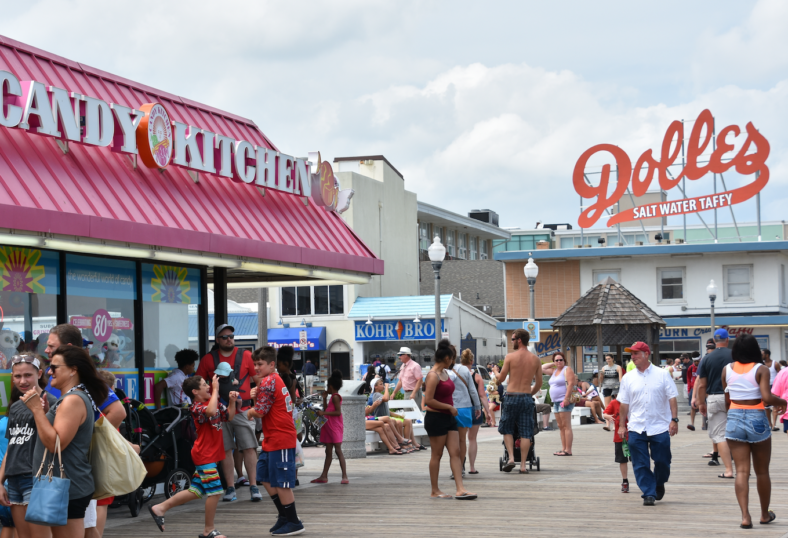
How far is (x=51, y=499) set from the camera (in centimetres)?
604

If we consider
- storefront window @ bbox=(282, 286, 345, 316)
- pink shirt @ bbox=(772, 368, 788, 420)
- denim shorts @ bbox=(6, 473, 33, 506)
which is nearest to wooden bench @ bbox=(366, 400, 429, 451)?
pink shirt @ bbox=(772, 368, 788, 420)

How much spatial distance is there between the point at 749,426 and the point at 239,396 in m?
5.73

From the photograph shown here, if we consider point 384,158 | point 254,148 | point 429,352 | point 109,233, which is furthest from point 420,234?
point 109,233

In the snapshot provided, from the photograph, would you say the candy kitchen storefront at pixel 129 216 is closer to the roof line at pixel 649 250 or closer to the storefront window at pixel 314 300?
the roof line at pixel 649 250

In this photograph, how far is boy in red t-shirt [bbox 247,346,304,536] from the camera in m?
9.66

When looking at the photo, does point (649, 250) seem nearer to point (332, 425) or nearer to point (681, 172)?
point (681, 172)

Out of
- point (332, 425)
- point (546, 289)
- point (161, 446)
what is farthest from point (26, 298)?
point (546, 289)

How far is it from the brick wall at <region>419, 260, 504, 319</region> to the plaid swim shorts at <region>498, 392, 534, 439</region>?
4835 centimetres

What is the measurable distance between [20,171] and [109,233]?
108cm

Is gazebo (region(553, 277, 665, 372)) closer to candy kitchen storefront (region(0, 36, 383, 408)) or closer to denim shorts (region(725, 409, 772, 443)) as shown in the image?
candy kitchen storefront (region(0, 36, 383, 408))

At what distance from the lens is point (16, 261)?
1076 centimetres

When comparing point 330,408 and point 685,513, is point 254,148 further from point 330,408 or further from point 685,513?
point 685,513

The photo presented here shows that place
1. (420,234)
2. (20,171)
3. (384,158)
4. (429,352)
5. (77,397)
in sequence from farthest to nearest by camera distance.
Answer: (420,234) → (384,158) → (429,352) → (20,171) → (77,397)

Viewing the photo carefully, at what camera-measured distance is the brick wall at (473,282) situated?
6331 centimetres
